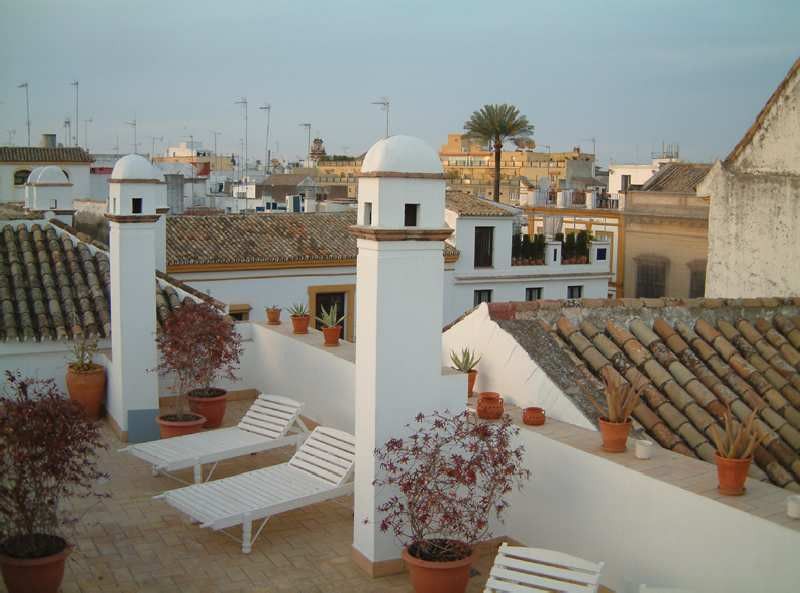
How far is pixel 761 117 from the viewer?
10.7 meters

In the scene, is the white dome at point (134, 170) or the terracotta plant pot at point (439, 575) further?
the white dome at point (134, 170)

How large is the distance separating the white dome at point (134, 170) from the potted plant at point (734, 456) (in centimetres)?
743

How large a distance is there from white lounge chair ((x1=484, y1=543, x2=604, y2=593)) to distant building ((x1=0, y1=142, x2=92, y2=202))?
4148 centimetres

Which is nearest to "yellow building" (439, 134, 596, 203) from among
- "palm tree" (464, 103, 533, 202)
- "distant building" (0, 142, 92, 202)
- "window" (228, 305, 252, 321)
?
"palm tree" (464, 103, 533, 202)

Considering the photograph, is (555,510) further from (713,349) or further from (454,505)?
(713,349)

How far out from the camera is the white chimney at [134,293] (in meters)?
10.5

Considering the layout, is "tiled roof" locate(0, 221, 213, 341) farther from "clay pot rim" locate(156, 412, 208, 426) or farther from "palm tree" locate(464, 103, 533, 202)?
"palm tree" locate(464, 103, 533, 202)

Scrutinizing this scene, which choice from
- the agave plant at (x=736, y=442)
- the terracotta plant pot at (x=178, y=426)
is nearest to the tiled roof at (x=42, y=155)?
the terracotta plant pot at (x=178, y=426)

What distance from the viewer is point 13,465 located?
19.6ft

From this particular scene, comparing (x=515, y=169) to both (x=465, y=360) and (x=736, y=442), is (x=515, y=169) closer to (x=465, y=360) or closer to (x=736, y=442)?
(x=465, y=360)

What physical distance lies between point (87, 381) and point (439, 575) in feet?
22.5

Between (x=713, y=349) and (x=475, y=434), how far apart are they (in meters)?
3.61

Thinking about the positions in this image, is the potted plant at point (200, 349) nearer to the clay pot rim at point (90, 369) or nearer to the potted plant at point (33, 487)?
the clay pot rim at point (90, 369)

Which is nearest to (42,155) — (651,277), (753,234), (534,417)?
(651,277)
